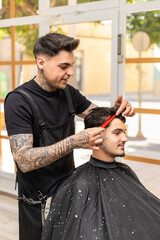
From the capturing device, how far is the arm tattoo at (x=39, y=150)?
4.85ft

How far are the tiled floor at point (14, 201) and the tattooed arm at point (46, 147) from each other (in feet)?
3.48

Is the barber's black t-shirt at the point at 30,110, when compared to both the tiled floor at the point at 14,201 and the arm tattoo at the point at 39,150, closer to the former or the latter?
the arm tattoo at the point at 39,150

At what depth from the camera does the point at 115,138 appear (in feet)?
5.62

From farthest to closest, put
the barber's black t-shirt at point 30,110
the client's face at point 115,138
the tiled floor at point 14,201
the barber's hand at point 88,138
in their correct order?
the tiled floor at point 14,201 < the client's face at point 115,138 < the barber's black t-shirt at point 30,110 < the barber's hand at point 88,138

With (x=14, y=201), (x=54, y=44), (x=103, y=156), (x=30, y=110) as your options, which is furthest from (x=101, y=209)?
(x=14, y=201)

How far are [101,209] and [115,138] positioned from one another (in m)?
0.36

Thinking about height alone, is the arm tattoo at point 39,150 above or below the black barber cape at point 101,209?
above

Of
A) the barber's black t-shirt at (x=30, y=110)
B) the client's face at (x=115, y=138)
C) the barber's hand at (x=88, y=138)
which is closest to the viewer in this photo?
the barber's hand at (x=88, y=138)

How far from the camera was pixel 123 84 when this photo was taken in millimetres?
2451

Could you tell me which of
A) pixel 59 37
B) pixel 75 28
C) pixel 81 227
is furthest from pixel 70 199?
pixel 75 28

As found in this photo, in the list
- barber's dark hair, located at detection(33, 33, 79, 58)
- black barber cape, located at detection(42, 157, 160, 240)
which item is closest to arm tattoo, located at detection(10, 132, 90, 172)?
black barber cape, located at detection(42, 157, 160, 240)

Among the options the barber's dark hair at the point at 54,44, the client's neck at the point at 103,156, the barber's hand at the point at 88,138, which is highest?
the barber's dark hair at the point at 54,44

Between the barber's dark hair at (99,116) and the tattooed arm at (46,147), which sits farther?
the barber's dark hair at (99,116)

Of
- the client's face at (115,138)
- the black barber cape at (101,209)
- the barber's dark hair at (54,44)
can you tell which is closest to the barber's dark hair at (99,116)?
the client's face at (115,138)
